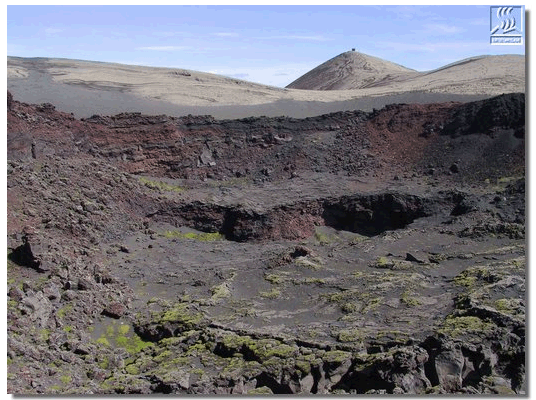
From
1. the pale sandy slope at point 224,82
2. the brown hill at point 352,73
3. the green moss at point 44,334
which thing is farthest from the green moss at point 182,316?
the brown hill at point 352,73

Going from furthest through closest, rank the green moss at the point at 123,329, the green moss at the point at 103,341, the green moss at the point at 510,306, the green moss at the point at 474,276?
the green moss at the point at 474,276, the green moss at the point at 123,329, the green moss at the point at 103,341, the green moss at the point at 510,306

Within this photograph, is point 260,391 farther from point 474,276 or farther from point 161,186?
point 161,186

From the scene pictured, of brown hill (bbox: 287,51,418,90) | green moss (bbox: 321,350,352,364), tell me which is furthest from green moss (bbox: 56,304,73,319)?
brown hill (bbox: 287,51,418,90)

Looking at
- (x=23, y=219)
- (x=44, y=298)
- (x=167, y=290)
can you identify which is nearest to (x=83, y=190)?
(x=23, y=219)

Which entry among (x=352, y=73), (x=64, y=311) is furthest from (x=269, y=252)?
(x=352, y=73)

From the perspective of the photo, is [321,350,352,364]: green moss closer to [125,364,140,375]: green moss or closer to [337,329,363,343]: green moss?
[337,329,363,343]: green moss

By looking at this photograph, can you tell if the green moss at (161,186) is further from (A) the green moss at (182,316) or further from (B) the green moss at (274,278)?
(A) the green moss at (182,316)
